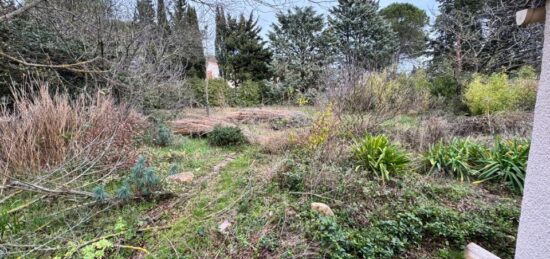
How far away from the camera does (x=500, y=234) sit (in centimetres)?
261

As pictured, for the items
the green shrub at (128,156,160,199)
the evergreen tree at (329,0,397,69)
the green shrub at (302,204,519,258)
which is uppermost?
the evergreen tree at (329,0,397,69)

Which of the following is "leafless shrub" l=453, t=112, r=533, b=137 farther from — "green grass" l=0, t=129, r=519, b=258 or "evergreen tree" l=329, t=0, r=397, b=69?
"evergreen tree" l=329, t=0, r=397, b=69

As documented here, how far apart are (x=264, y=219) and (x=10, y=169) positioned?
3.05m

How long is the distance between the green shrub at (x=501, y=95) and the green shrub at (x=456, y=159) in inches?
141

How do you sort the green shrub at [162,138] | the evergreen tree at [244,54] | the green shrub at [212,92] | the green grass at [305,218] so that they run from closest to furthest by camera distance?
the green grass at [305,218]
the green shrub at [162,138]
the green shrub at [212,92]
the evergreen tree at [244,54]

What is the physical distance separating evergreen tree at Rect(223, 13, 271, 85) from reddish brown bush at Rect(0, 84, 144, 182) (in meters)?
13.1

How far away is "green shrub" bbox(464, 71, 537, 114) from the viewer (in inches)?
274

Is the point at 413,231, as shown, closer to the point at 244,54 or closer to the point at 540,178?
the point at 540,178

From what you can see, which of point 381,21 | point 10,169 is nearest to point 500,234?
point 10,169

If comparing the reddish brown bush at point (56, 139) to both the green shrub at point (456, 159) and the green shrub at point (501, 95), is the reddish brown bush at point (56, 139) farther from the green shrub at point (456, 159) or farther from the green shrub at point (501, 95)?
the green shrub at point (501, 95)

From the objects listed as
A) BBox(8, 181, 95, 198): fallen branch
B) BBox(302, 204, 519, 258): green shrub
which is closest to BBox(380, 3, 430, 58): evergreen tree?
BBox(302, 204, 519, 258): green shrub

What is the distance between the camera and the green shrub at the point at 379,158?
367 centimetres

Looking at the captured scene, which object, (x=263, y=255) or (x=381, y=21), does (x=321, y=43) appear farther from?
(x=263, y=255)

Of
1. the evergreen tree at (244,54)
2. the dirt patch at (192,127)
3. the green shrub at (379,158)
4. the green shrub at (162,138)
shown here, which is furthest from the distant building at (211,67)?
the green shrub at (379,158)
